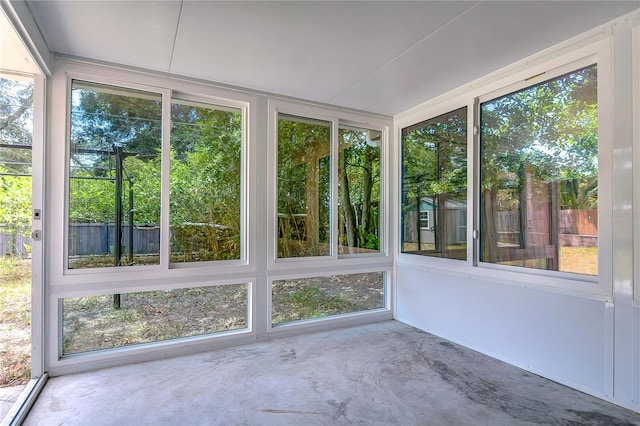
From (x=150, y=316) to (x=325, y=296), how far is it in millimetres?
1933

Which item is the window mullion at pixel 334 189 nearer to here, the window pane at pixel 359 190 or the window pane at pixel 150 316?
the window pane at pixel 359 190

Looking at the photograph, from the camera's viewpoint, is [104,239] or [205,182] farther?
[205,182]

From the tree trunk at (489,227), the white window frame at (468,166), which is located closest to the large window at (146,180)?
the white window frame at (468,166)

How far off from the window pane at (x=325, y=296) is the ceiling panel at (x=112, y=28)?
2541 millimetres

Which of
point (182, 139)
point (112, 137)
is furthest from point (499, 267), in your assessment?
point (112, 137)

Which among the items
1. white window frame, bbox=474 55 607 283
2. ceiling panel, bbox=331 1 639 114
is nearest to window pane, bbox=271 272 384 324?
white window frame, bbox=474 55 607 283

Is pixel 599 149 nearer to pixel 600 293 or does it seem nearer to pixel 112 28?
pixel 600 293

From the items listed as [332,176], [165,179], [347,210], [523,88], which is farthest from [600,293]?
[165,179]

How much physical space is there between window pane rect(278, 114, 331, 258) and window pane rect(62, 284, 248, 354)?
81cm

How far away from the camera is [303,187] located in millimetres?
3893

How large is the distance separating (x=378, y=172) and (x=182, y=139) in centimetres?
250

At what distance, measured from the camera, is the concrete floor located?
2148mm

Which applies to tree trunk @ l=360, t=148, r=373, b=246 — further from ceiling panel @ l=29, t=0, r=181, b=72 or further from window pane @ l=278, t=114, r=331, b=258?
ceiling panel @ l=29, t=0, r=181, b=72

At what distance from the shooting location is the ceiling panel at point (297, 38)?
2.16 metres
